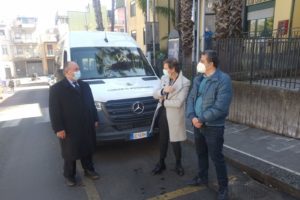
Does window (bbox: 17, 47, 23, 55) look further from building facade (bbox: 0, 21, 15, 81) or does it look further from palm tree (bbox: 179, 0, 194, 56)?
palm tree (bbox: 179, 0, 194, 56)

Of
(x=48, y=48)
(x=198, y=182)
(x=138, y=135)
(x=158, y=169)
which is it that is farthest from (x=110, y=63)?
(x=48, y=48)

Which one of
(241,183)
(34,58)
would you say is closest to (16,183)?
(241,183)

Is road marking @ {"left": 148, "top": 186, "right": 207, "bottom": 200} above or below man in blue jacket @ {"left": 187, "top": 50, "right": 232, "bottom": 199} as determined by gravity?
below

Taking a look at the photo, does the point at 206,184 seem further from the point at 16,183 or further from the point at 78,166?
the point at 16,183

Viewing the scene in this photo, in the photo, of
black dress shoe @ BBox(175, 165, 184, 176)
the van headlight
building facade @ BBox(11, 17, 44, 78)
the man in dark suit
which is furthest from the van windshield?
building facade @ BBox(11, 17, 44, 78)

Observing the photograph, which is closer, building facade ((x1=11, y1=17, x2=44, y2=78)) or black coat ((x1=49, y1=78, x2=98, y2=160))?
black coat ((x1=49, y1=78, x2=98, y2=160))

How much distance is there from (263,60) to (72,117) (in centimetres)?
444

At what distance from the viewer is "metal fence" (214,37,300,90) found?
5.40 m

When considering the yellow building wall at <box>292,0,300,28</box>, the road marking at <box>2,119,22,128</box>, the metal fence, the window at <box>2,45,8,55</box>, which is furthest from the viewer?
the window at <box>2,45,8,55</box>

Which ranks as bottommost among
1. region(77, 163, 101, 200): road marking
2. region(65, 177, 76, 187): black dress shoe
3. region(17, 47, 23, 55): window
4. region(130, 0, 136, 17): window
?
region(77, 163, 101, 200): road marking

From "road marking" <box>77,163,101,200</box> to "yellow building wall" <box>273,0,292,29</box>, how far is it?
10.7 meters

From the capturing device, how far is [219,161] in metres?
3.32

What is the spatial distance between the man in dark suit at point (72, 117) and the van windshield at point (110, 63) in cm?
171

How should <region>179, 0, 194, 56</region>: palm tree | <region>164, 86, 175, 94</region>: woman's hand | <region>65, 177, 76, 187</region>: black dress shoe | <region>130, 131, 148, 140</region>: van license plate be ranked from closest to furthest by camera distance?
<region>164, 86, 175, 94</region>: woman's hand < <region>65, 177, 76, 187</region>: black dress shoe < <region>130, 131, 148, 140</region>: van license plate < <region>179, 0, 194, 56</region>: palm tree
